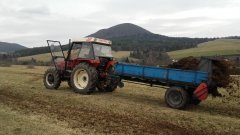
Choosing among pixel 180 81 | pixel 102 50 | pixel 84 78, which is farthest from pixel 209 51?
pixel 180 81

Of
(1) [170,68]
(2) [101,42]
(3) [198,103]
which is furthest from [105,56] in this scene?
(3) [198,103]

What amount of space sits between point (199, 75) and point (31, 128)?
6344mm

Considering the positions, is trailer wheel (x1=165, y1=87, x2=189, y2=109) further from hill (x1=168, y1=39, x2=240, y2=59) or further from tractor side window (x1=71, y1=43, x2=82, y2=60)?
hill (x1=168, y1=39, x2=240, y2=59)

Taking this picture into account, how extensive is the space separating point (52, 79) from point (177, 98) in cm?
711

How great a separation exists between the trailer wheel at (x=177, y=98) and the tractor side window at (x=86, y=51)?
4.34 meters

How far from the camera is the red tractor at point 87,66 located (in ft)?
53.9

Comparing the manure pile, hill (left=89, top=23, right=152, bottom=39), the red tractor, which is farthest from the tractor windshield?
hill (left=89, top=23, right=152, bottom=39)

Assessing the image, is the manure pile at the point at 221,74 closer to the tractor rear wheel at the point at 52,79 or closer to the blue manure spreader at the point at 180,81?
the blue manure spreader at the point at 180,81

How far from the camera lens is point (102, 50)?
56.1 feet

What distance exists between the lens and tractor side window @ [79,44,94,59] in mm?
16734

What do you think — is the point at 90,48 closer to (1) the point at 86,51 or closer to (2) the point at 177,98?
(1) the point at 86,51

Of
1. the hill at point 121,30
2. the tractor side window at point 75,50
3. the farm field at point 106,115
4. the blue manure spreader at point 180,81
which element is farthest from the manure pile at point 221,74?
the hill at point 121,30

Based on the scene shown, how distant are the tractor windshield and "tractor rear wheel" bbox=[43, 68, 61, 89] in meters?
2.55

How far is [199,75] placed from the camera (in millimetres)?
13195
